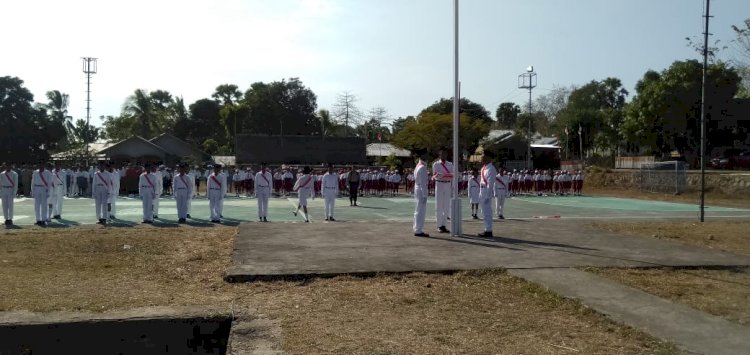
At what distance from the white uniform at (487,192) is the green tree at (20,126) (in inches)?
2173

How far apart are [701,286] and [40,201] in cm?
1839

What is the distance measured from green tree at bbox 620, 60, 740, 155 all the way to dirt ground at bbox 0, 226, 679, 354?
159ft

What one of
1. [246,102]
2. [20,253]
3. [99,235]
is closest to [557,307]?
[20,253]

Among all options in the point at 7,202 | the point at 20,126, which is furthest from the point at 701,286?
the point at 20,126

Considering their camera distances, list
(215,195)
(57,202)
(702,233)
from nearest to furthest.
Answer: (702,233), (215,195), (57,202)

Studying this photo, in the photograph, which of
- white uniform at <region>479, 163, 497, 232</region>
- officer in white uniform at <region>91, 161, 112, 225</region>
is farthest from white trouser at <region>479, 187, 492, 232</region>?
officer in white uniform at <region>91, 161, 112, 225</region>

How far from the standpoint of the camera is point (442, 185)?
14328mm

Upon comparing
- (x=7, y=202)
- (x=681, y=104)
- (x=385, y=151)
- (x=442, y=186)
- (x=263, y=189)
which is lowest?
(x=7, y=202)

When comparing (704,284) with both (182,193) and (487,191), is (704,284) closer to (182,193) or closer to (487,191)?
(487,191)

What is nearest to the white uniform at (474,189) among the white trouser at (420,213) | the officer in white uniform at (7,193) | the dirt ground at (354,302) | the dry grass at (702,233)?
the dry grass at (702,233)

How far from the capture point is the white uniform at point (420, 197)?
1348cm

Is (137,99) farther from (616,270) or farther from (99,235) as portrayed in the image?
(616,270)

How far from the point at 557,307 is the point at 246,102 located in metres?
80.9

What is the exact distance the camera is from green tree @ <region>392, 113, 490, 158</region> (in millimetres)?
67625
